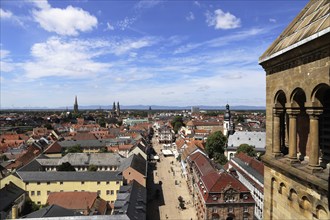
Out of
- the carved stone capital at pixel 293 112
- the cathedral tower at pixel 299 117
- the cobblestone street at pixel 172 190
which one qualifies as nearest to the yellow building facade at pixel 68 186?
the cobblestone street at pixel 172 190

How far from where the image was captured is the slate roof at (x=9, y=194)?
46.3 metres

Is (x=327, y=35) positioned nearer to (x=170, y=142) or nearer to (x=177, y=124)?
(x=170, y=142)

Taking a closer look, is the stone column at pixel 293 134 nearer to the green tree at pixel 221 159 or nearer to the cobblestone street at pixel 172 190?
the cobblestone street at pixel 172 190

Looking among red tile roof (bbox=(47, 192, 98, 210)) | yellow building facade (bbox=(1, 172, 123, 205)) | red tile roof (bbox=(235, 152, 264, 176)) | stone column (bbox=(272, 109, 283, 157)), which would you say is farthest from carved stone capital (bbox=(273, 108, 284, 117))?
red tile roof (bbox=(235, 152, 264, 176))

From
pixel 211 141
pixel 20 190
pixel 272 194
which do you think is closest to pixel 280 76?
pixel 272 194

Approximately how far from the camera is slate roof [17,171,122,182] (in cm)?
5816

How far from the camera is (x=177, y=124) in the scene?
184m

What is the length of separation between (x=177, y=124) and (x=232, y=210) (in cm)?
14123

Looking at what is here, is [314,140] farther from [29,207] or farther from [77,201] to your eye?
[29,207]

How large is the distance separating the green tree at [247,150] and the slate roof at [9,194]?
61.1 metres

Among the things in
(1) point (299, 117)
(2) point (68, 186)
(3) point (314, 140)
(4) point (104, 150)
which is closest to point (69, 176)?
(2) point (68, 186)

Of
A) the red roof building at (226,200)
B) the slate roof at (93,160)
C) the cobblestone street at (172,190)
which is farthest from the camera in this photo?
the slate roof at (93,160)

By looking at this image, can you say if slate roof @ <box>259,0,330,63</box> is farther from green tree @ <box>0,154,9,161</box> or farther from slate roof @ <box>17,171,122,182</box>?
green tree @ <box>0,154,9,161</box>

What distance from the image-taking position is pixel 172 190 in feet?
218
